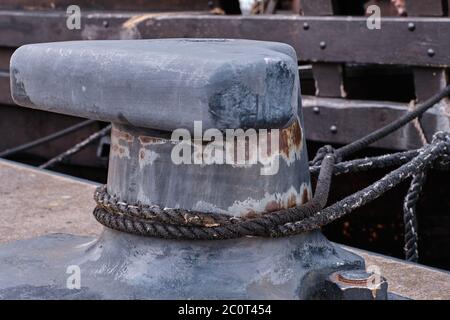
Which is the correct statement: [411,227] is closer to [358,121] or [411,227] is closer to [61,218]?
[358,121]

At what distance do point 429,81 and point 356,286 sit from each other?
248cm

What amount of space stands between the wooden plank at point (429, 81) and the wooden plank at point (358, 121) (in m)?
0.10

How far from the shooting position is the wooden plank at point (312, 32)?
4074 millimetres

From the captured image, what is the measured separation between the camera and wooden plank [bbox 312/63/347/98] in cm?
449

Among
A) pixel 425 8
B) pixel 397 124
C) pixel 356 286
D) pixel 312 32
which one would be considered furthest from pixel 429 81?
pixel 356 286

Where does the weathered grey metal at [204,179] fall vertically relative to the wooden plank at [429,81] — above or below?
above

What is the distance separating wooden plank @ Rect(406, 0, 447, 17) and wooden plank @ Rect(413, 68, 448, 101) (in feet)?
0.89

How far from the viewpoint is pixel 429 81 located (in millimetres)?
4145

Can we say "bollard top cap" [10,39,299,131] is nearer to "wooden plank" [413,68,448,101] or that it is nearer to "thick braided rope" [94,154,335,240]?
"thick braided rope" [94,154,335,240]

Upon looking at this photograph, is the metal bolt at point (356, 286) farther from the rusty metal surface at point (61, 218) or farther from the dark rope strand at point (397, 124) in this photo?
the dark rope strand at point (397, 124)

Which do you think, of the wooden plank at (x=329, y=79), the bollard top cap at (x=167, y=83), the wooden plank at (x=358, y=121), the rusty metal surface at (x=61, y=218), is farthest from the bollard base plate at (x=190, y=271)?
the wooden plank at (x=329, y=79)

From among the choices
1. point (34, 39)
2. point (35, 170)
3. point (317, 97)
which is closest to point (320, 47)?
point (317, 97)

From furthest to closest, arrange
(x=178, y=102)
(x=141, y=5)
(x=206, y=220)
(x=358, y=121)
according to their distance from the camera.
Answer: (x=141, y=5), (x=358, y=121), (x=206, y=220), (x=178, y=102)
